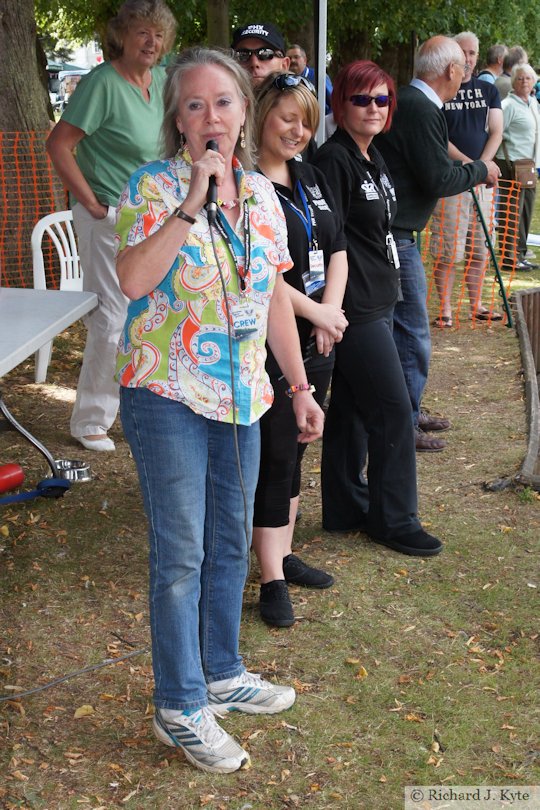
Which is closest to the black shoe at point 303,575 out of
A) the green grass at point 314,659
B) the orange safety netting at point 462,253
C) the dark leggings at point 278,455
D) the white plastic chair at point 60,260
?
the green grass at point 314,659

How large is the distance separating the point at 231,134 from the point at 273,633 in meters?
1.92

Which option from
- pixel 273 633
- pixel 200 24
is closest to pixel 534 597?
pixel 273 633

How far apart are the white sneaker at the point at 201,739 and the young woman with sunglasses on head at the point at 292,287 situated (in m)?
0.86

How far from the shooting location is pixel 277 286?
3062 mm

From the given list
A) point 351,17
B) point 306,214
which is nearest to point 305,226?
point 306,214

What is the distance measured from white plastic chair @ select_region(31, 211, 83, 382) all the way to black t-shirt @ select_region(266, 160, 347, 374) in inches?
128

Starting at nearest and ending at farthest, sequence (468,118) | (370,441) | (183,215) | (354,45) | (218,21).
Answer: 1. (183,215)
2. (370,441)
3. (468,118)
4. (218,21)
5. (354,45)

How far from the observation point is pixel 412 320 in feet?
17.9

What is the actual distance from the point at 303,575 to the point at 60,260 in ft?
12.3

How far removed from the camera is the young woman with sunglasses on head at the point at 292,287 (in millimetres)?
3611

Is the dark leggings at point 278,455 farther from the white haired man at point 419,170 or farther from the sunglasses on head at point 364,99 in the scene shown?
the white haired man at point 419,170

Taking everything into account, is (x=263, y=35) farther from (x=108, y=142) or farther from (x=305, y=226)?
(x=305, y=226)

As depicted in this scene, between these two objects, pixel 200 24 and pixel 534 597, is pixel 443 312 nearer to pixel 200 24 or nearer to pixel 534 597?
pixel 534 597

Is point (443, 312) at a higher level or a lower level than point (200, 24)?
lower
